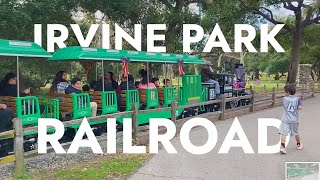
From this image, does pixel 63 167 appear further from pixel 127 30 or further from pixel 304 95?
pixel 304 95

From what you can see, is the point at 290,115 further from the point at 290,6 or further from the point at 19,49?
the point at 290,6

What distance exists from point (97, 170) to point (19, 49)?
350 centimetres

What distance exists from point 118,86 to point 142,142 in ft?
11.5

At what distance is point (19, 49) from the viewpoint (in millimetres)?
9180

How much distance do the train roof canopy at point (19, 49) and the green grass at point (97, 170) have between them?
2823mm

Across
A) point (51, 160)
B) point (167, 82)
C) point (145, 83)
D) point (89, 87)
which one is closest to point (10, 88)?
point (51, 160)

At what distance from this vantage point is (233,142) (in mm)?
10352

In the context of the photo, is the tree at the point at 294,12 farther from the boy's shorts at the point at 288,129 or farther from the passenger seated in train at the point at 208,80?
the boy's shorts at the point at 288,129

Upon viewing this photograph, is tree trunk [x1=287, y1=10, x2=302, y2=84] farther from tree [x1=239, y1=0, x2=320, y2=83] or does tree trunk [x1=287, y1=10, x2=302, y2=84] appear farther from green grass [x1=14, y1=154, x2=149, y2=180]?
green grass [x1=14, y1=154, x2=149, y2=180]

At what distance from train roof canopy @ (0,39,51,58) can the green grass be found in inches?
111

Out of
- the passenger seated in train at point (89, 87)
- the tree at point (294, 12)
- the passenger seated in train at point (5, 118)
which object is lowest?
the passenger seated in train at point (5, 118)

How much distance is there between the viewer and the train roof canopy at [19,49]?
8828 mm

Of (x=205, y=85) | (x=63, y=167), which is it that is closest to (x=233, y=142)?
(x=63, y=167)

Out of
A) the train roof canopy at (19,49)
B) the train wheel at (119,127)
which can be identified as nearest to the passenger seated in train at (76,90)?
the train wheel at (119,127)
